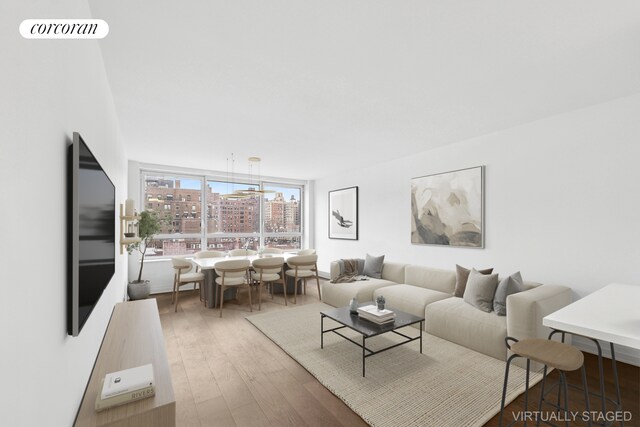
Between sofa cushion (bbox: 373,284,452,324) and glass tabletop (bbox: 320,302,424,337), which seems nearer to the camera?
glass tabletop (bbox: 320,302,424,337)

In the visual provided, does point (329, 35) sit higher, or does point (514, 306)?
point (329, 35)

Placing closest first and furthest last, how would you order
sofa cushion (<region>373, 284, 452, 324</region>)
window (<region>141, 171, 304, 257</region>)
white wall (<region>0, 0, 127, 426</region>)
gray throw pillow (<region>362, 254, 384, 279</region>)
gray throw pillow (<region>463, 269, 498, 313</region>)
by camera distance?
white wall (<region>0, 0, 127, 426</region>) < gray throw pillow (<region>463, 269, 498, 313</region>) < sofa cushion (<region>373, 284, 452, 324</region>) < gray throw pillow (<region>362, 254, 384, 279</region>) < window (<region>141, 171, 304, 257</region>)

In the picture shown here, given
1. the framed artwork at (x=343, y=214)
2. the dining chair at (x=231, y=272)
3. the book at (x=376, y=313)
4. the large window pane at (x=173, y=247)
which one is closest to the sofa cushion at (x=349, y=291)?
the book at (x=376, y=313)

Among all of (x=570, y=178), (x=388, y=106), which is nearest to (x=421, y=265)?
(x=570, y=178)

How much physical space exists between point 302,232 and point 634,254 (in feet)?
20.5

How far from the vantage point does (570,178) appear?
320 cm

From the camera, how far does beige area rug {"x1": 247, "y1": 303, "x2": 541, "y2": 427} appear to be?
2.11m

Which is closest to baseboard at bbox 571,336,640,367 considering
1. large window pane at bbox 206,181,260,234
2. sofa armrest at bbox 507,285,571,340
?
sofa armrest at bbox 507,285,571,340

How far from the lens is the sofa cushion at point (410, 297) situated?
3.69 metres

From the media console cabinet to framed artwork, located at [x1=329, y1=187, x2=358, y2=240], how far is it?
4.25m

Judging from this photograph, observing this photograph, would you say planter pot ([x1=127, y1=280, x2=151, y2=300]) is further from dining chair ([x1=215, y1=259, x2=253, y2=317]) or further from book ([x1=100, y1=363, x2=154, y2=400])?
book ([x1=100, y1=363, x2=154, y2=400])

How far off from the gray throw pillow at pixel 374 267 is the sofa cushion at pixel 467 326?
1493 millimetres

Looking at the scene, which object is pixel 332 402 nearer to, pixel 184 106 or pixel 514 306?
pixel 514 306

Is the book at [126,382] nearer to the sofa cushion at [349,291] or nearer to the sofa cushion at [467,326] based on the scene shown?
the sofa cushion at [467,326]
